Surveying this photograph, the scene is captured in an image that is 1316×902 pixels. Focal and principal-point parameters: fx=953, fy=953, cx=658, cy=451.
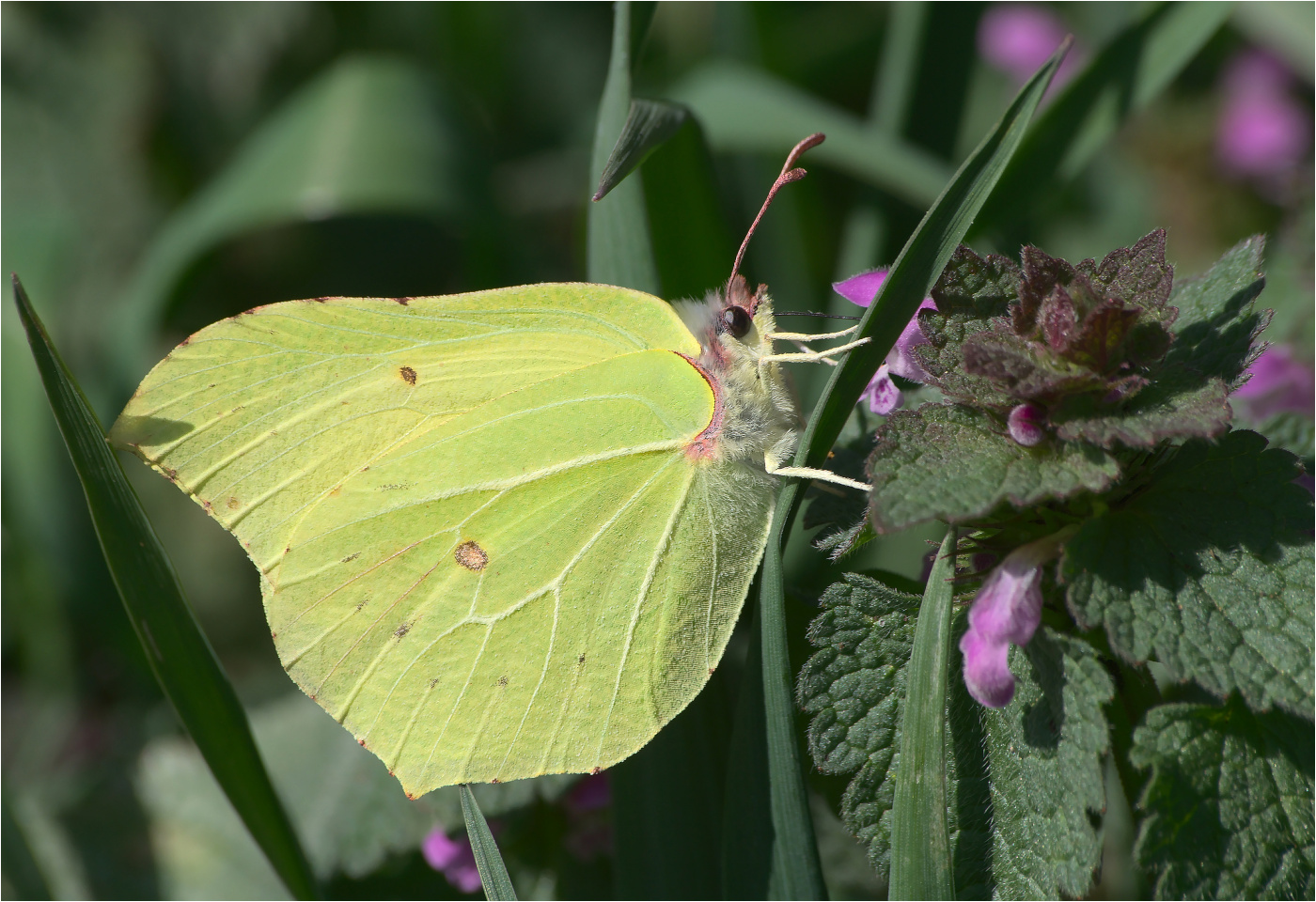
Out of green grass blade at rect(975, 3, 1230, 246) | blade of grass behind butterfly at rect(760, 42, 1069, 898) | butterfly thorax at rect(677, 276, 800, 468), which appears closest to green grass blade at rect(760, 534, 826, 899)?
blade of grass behind butterfly at rect(760, 42, 1069, 898)

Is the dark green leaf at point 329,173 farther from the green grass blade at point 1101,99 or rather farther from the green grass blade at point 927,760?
the green grass blade at point 927,760

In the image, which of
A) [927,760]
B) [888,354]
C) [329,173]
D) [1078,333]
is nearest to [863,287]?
[888,354]

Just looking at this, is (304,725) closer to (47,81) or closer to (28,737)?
(28,737)

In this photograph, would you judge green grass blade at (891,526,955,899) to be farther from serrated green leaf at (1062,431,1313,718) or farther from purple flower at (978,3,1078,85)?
purple flower at (978,3,1078,85)

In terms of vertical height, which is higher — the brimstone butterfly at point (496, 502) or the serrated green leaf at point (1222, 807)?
the brimstone butterfly at point (496, 502)

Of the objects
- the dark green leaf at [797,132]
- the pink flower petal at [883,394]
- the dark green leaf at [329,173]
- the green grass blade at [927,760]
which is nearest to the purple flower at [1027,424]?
the green grass blade at [927,760]
